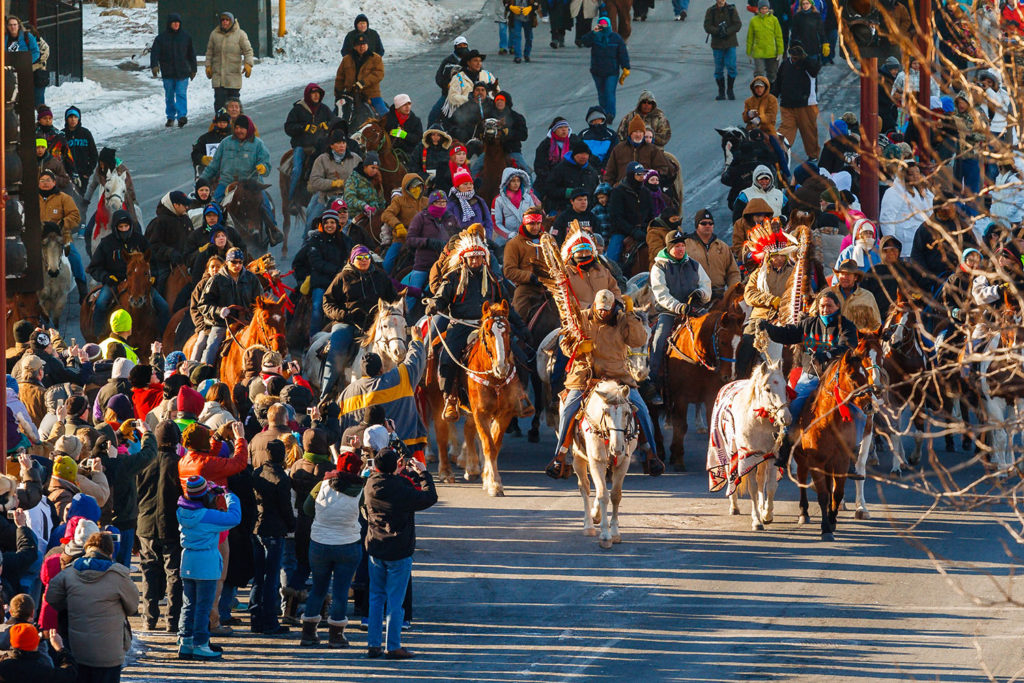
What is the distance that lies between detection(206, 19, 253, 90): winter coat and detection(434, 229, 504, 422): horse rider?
13.7 meters

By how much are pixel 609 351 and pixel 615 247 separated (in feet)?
21.0

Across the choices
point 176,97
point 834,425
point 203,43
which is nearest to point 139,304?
point 834,425

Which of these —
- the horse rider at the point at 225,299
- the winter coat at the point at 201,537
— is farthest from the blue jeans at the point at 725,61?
the winter coat at the point at 201,537

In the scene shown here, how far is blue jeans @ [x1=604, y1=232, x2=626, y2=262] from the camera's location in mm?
23875

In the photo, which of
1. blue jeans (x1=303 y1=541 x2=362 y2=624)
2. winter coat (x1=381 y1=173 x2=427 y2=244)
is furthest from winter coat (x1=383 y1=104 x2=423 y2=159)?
blue jeans (x1=303 y1=541 x2=362 y2=624)

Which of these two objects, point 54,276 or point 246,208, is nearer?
→ point 54,276

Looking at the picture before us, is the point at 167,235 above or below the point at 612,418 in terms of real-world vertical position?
below

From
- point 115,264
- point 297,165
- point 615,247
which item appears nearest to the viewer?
point 115,264

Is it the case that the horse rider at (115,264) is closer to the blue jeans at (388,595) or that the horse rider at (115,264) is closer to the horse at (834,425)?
the horse at (834,425)

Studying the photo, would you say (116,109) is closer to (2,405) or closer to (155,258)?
(155,258)

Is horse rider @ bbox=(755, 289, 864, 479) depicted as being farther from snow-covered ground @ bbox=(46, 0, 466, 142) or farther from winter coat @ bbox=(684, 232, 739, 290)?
snow-covered ground @ bbox=(46, 0, 466, 142)

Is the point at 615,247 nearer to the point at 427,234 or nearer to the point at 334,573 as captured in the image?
the point at 427,234

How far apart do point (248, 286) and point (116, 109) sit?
1590cm

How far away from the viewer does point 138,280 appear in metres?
23.0
